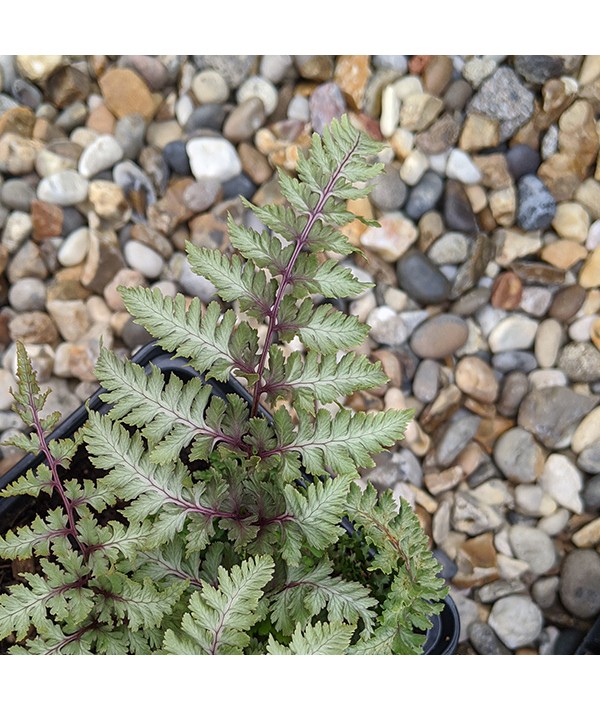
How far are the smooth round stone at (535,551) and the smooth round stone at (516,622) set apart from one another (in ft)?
0.25

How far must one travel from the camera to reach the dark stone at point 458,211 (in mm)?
1527

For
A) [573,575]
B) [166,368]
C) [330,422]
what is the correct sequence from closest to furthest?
[330,422] → [166,368] → [573,575]

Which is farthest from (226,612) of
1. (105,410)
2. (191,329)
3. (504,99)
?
(504,99)

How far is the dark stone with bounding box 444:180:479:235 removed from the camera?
1.53 m

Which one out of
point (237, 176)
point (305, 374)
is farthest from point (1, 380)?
point (305, 374)

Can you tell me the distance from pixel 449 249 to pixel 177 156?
0.60 metres

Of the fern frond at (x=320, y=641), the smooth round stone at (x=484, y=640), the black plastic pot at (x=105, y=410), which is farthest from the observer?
the smooth round stone at (x=484, y=640)

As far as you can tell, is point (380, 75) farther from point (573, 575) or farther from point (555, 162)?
point (573, 575)

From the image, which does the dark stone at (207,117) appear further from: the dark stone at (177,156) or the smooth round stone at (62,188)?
the smooth round stone at (62,188)

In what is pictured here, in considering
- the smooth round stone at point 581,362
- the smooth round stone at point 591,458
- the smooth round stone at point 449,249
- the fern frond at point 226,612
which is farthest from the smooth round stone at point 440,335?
the fern frond at point 226,612

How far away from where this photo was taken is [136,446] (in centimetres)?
72

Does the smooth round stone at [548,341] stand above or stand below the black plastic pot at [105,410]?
below

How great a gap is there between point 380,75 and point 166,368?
925 mm

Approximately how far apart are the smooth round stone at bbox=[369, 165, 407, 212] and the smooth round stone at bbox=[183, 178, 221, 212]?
33 cm
